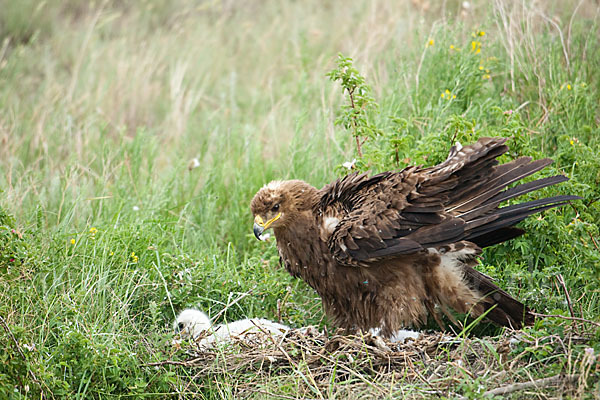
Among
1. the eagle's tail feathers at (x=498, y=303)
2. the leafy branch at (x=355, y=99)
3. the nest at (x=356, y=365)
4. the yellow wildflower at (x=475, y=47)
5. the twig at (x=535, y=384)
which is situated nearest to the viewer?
the twig at (x=535, y=384)

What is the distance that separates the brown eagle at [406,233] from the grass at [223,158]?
320mm

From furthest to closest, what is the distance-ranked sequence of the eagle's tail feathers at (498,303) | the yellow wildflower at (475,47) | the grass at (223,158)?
the yellow wildflower at (475,47)
the eagle's tail feathers at (498,303)
the grass at (223,158)

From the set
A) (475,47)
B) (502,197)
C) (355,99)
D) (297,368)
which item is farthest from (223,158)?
(502,197)

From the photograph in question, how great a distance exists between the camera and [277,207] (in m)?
4.16

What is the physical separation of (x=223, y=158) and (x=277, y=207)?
2063 mm

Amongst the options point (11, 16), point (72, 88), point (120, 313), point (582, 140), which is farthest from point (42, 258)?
point (11, 16)

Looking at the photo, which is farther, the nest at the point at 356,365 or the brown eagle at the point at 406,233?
the brown eagle at the point at 406,233

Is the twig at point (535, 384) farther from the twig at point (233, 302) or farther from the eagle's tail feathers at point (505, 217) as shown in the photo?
the twig at point (233, 302)

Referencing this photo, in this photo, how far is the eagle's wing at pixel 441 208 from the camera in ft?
12.5

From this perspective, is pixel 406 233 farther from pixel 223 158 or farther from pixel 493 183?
pixel 223 158

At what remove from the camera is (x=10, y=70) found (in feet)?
26.1

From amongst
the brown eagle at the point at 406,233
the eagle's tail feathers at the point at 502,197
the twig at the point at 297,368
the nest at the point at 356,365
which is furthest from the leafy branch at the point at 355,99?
the twig at the point at 297,368

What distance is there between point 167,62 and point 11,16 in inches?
104

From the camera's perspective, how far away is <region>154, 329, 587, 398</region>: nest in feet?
10.9
